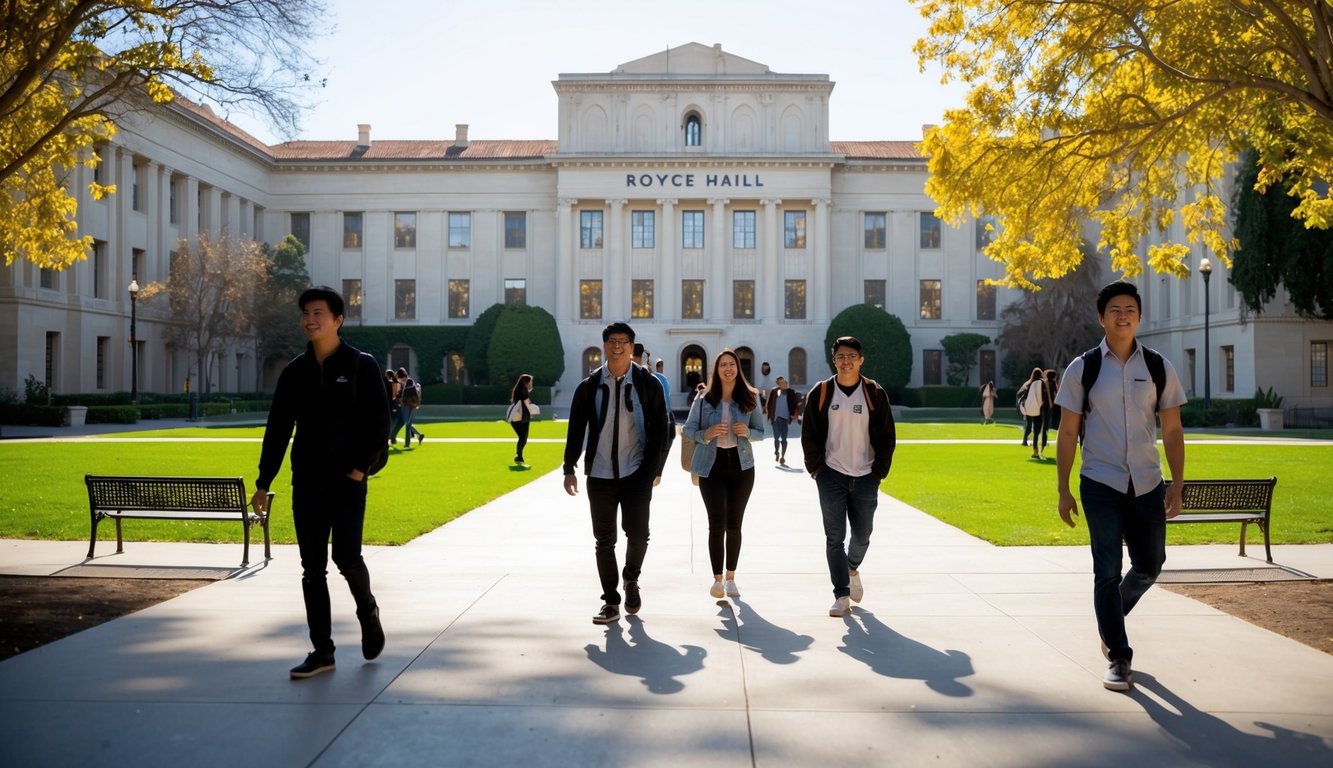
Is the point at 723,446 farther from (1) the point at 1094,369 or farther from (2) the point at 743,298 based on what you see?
(2) the point at 743,298

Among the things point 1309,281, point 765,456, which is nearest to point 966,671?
point 765,456

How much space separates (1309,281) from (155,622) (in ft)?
140

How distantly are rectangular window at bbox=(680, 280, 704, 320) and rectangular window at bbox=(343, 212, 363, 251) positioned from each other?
19259 mm

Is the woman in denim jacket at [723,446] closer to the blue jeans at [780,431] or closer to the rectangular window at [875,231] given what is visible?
the blue jeans at [780,431]

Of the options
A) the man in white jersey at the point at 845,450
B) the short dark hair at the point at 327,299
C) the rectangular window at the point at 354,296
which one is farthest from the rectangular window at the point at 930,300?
the short dark hair at the point at 327,299

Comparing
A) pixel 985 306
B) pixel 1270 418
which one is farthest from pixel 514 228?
pixel 1270 418

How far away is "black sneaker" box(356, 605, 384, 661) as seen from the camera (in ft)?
19.8

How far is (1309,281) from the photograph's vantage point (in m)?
39.4

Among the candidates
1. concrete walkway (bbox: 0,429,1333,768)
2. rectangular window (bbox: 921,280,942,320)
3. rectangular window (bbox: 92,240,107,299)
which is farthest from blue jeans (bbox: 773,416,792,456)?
rectangular window (bbox: 921,280,942,320)

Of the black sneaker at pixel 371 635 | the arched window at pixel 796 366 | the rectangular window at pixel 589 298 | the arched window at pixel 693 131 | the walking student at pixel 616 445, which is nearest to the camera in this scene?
the black sneaker at pixel 371 635

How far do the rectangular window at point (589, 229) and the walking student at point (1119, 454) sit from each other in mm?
55264

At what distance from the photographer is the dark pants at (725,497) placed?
26.5 ft

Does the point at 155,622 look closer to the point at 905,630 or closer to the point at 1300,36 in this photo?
the point at 905,630

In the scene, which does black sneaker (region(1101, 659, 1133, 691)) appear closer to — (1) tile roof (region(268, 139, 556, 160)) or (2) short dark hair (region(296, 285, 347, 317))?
(2) short dark hair (region(296, 285, 347, 317))
